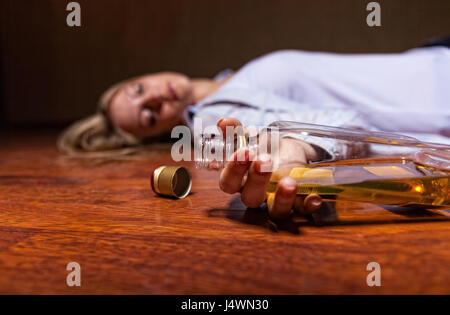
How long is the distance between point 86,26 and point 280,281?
3.55 meters

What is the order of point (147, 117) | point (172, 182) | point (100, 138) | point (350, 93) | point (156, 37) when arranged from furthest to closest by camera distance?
point (156, 37), point (100, 138), point (147, 117), point (350, 93), point (172, 182)

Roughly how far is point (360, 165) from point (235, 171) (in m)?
0.19

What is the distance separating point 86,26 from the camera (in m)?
3.38

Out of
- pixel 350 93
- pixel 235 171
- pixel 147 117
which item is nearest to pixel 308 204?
pixel 235 171

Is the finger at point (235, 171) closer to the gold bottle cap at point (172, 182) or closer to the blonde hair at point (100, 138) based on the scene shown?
the gold bottle cap at point (172, 182)

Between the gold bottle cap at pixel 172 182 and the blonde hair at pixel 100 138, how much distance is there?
33.6 inches

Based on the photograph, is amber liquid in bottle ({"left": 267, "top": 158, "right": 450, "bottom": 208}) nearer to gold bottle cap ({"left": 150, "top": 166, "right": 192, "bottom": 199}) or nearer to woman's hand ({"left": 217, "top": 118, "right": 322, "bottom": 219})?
woman's hand ({"left": 217, "top": 118, "right": 322, "bottom": 219})

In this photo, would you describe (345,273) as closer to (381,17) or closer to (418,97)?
(418,97)

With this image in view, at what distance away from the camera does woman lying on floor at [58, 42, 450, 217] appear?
107cm

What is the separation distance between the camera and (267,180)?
0.52 meters

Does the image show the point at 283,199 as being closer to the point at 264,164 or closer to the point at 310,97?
the point at 264,164

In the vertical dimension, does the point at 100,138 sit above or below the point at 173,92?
below

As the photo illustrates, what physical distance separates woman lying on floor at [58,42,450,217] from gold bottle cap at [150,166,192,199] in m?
0.31

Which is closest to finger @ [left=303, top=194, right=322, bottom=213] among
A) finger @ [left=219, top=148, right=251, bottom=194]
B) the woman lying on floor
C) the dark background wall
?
finger @ [left=219, top=148, right=251, bottom=194]
